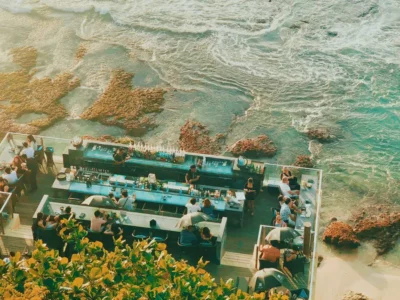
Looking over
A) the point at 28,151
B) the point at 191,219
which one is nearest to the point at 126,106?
the point at 28,151

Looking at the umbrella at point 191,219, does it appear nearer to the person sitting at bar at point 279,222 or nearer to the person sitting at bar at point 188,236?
the person sitting at bar at point 188,236

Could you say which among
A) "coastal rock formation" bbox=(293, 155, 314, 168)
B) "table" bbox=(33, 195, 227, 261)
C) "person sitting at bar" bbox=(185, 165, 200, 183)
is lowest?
"table" bbox=(33, 195, 227, 261)

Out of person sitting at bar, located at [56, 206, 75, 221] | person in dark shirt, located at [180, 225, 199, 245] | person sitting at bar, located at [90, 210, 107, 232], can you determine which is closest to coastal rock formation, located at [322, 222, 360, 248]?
person in dark shirt, located at [180, 225, 199, 245]

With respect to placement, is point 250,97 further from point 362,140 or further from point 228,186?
point 228,186

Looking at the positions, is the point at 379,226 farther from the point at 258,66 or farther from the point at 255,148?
the point at 258,66

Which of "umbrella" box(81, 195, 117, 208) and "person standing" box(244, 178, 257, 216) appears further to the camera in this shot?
"person standing" box(244, 178, 257, 216)

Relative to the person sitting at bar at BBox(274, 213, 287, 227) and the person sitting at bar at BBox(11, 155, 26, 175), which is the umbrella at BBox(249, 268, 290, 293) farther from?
the person sitting at bar at BBox(11, 155, 26, 175)

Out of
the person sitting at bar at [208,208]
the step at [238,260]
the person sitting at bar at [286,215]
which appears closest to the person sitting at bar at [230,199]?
the person sitting at bar at [208,208]
